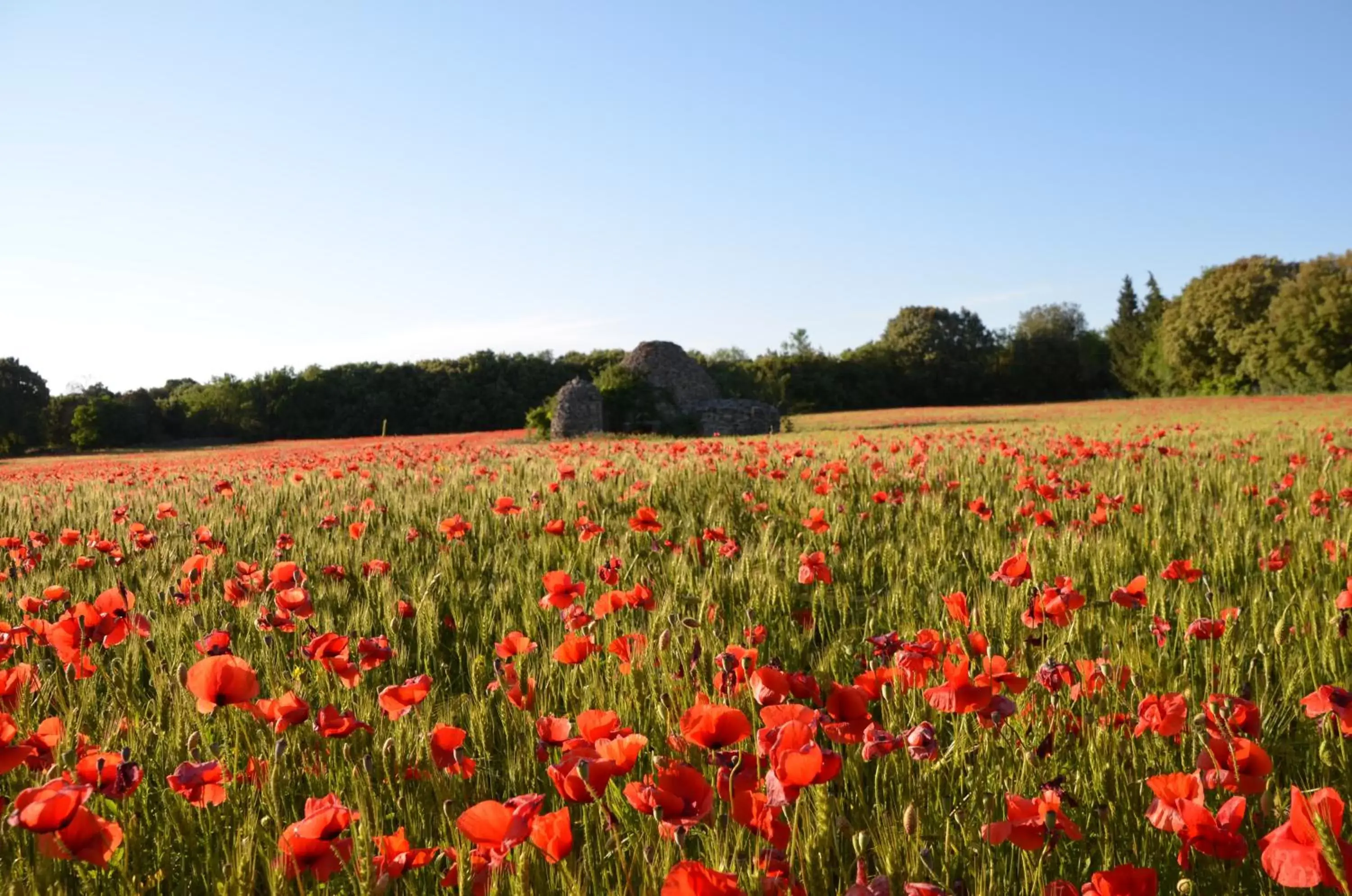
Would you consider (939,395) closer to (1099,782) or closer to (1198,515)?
(1198,515)

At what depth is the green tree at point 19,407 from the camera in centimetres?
3206

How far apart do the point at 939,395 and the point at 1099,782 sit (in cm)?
4769

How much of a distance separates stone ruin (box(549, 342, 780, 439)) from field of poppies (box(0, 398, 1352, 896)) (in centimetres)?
1577

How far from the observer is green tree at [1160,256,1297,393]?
150 ft

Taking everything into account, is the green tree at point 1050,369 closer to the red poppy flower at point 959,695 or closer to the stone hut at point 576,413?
the stone hut at point 576,413

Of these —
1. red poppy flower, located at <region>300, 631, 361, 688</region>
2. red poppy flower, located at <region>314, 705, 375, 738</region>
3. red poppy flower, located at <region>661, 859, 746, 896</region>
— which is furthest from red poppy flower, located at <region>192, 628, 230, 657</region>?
red poppy flower, located at <region>661, 859, 746, 896</region>

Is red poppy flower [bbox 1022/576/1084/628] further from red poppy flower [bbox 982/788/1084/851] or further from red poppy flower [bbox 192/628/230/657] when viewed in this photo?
red poppy flower [bbox 192/628/230/657]

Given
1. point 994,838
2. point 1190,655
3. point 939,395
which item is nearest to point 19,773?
point 994,838

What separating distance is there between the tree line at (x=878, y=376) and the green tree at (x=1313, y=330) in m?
0.07

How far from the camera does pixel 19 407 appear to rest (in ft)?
106

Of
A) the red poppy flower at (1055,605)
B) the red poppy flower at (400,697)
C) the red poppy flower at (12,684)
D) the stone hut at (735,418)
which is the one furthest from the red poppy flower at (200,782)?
the stone hut at (735,418)

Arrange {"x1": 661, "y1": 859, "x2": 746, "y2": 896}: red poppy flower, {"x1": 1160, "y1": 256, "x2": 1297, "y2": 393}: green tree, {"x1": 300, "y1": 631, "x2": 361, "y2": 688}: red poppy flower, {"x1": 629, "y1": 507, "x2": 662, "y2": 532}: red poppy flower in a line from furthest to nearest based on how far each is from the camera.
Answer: {"x1": 1160, "y1": 256, "x2": 1297, "y2": 393}: green tree < {"x1": 629, "y1": 507, "x2": 662, "y2": 532}: red poppy flower < {"x1": 300, "y1": 631, "x2": 361, "y2": 688}: red poppy flower < {"x1": 661, "y1": 859, "x2": 746, "y2": 896}: red poppy flower

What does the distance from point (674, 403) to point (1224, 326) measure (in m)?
38.2

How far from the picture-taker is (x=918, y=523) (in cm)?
408
